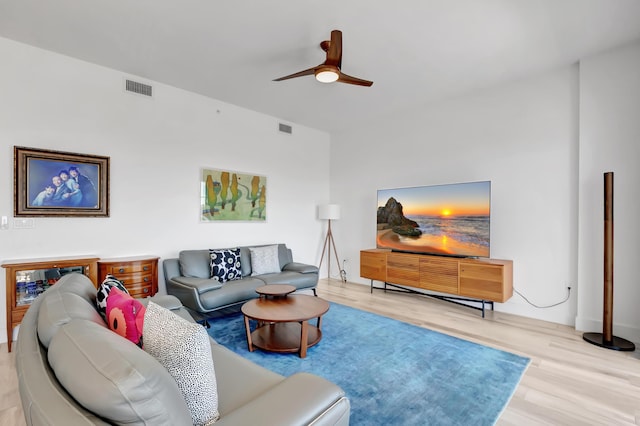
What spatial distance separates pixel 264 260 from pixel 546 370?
3413mm

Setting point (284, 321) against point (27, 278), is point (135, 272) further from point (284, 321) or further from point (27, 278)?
point (284, 321)

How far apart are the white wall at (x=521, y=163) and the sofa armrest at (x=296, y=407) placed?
366cm

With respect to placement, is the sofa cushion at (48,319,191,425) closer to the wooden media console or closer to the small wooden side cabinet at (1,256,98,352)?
the small wooden side cabinet at (1,256,98,352)

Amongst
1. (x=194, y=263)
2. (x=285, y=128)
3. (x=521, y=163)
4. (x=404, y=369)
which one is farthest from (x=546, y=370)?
(x=285, y=128)

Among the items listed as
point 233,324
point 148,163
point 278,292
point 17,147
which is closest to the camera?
point 17,147

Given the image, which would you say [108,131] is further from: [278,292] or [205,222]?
[278,292]

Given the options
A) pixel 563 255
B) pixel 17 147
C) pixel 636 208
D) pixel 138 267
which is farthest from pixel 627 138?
pixel 17 147

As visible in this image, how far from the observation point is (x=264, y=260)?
4535 millimetres

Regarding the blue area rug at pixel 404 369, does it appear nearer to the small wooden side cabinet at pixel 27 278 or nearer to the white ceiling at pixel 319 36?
the small wooden side cabinet at pixel 27 278

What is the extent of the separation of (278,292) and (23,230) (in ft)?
8.81

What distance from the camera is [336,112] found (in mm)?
5156

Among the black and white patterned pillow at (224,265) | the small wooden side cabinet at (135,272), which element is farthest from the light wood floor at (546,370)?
the black and white patterned pillow at (224,265)

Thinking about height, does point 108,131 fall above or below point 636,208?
above

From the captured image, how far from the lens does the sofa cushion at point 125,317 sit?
150 centimetres
